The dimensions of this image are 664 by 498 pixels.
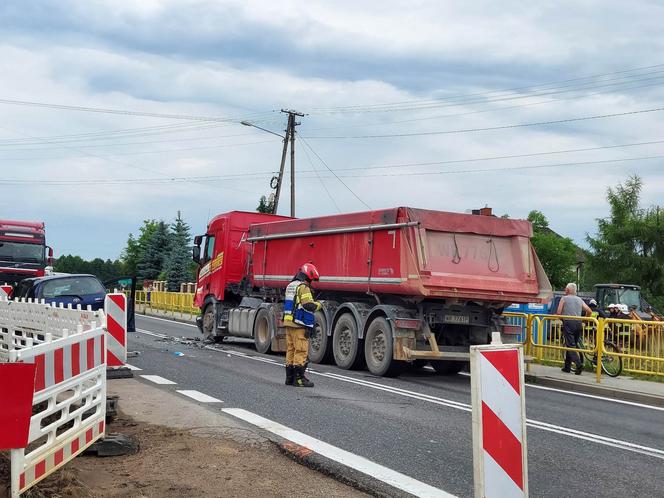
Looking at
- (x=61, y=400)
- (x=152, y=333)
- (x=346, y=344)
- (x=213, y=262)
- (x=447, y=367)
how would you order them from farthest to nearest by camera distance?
(x=152, y=333), (x=213, y=262), (x=447, y=367), (x=346, y=344), (x=61, y=400)

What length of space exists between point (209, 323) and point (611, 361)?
10577mm

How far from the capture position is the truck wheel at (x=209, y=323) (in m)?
21.1

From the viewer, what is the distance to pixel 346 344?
15.3 metres

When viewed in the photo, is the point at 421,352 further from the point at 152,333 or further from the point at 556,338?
the point at 152,333

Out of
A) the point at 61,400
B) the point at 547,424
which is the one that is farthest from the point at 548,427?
the point at 61,400

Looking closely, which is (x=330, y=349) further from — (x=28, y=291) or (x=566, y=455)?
(x=566, y=455)

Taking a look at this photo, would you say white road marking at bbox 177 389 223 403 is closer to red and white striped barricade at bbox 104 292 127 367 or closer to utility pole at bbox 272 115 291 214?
red and white striped barricade at bbox 104 292 127 367

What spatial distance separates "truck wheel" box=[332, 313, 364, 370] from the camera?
14.9 metres

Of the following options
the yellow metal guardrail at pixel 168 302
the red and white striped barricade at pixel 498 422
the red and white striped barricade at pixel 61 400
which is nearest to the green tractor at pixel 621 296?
the yellow metal guardrail at pixel 168 302

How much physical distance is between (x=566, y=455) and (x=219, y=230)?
14.4m

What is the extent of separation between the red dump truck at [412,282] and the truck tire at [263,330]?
1713 mm

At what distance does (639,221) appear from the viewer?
185 ft

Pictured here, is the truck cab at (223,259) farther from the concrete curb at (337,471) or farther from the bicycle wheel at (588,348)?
the concrete curb at (337,471)

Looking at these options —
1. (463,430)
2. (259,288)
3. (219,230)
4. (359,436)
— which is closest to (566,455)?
(463,430)
